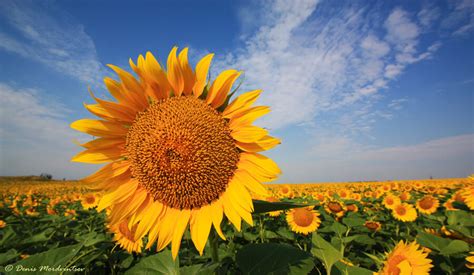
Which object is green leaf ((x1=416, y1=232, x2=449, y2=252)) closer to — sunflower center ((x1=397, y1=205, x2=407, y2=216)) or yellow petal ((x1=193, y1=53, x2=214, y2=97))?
yellow petal ((x1=193, y1=53, x2=214, y2=97))

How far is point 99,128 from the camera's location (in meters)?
1.83

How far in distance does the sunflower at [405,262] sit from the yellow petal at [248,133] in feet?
5.77

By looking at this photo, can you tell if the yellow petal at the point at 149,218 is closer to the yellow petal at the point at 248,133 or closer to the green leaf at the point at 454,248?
the yellow petal at the point at 248,133

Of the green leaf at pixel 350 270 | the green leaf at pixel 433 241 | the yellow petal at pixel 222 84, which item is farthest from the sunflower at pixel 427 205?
the yellow petal at pixel 222 84

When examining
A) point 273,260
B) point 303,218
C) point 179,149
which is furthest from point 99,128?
point 303,218

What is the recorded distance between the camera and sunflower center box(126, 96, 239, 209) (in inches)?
66.7

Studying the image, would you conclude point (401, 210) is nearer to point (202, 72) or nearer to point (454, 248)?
point (454, 248)

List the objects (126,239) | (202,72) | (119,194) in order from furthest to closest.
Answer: (126,239)
(119,194)
(202,72)

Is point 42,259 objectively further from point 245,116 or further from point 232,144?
point 245,116

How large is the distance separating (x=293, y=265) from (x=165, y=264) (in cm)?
98

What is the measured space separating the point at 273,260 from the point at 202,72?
1287 millimetres

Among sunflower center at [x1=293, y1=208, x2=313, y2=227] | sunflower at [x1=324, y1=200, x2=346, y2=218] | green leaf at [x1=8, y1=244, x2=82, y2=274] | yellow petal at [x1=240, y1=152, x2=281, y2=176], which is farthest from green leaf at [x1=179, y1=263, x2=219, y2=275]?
sunflower at [x1=324, y1=200, x2=346, y2=218]

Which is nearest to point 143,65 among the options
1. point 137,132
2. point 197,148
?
point 137,132

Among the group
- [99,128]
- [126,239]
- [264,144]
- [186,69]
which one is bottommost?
[126,239]
